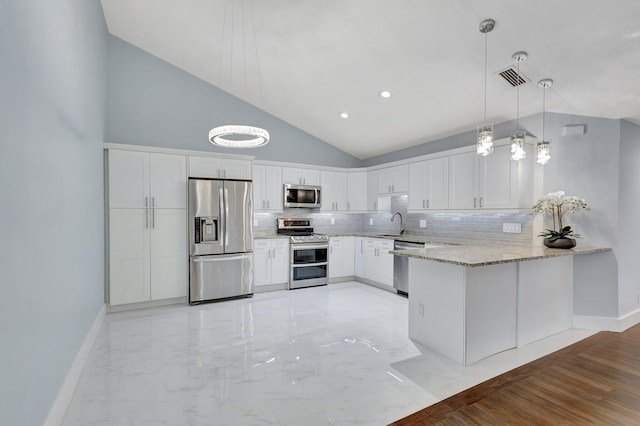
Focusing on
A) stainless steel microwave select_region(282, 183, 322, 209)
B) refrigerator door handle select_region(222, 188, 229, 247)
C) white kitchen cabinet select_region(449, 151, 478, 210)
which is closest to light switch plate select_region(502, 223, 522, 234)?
white kitchen cabinet select_region(449, 151, 478, 210)

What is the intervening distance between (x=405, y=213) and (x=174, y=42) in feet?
15.9

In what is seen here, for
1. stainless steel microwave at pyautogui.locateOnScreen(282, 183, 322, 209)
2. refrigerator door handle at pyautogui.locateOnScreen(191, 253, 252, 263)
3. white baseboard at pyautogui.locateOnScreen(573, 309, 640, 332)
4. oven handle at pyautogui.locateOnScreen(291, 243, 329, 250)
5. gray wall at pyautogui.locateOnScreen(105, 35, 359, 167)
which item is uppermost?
gray wall at pyautogui.locateOnScreen(105, 35, 359, 167)

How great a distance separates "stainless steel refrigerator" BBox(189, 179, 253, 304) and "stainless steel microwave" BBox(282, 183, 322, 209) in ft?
2.88

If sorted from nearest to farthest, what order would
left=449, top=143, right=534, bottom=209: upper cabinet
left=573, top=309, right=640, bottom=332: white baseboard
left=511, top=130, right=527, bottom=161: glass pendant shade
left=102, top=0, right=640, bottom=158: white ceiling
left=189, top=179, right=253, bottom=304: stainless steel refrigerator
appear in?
left=102, top=0, right=640, bottom=158: white ceiling < left=511, top=130, right=527, bottom=161: glass pendant shade < left=573, top=309, right=640, bottom=332: white baseboard < left=449, top=143, right=534, bottom=209: upper cabinet < left=189, top=179, right=253, bottom=304: stainless steel refrigerator

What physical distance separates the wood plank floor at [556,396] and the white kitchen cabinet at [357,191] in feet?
13.1

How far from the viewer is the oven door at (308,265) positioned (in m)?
5.51

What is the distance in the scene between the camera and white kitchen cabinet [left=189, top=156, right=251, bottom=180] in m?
4.71

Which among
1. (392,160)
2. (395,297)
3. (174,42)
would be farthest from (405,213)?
(174,42)

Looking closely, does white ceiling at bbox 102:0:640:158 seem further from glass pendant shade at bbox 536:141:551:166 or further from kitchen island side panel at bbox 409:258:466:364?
kitchen island side panel at bbox 409:258:466:364

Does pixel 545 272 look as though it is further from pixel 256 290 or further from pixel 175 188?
pixel 175 188

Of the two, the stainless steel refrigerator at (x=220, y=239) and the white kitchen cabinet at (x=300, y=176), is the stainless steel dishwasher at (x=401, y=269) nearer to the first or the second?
the white kitchen cabinet at (x=300, y=176)

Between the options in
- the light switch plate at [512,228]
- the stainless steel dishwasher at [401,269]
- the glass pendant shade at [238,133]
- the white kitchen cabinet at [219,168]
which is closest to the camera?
the glass pendant shade at [238,133]

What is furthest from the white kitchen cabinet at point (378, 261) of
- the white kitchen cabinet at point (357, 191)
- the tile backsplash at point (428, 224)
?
the white kitchen cabinet at point (357, 191)

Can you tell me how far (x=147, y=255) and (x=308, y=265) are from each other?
8.63 feet
